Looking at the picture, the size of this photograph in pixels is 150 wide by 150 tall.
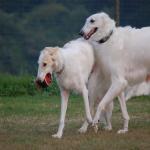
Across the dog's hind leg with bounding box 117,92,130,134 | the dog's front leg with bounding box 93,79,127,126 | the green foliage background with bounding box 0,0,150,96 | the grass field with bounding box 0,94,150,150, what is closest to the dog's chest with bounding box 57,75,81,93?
the dog's front leg with bounding box 93,79,127,126

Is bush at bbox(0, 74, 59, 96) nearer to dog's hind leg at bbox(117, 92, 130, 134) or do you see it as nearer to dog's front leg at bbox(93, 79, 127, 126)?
dog's hind leg at bbox(117, 92, 130, 134)

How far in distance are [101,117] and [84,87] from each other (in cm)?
85

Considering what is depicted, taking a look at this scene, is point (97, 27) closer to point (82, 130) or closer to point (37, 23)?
point (82, 130)

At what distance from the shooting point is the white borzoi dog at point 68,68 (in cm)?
920

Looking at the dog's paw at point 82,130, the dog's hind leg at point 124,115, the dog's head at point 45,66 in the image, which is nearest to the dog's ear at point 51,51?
the dog's head at point 45,66

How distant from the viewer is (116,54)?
9820mm

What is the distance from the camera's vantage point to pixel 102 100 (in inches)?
384

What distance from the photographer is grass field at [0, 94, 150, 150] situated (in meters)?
8.69

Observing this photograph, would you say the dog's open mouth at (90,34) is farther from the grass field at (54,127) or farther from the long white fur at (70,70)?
the grass field at (54,127)

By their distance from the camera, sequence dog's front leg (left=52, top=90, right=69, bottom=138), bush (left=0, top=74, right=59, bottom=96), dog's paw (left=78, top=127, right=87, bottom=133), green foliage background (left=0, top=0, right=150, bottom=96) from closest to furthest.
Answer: dog's front leg (left=52, top=90, right=69, bottom=138) < dog's paw (left=78, top=127, right=87, bottom=133) < bush (left=0, top=74, right=59, bottom=96) < green foliage background (left=0, top=0, right=150, bottom=96)

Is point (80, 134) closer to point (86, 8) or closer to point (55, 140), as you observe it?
point (55, 140)

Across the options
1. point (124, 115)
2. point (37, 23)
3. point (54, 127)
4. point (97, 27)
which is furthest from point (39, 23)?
point (124, 115)

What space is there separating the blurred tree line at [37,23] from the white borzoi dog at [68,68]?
5.18m

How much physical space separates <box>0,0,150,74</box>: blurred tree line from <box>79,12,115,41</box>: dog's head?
514 cm
